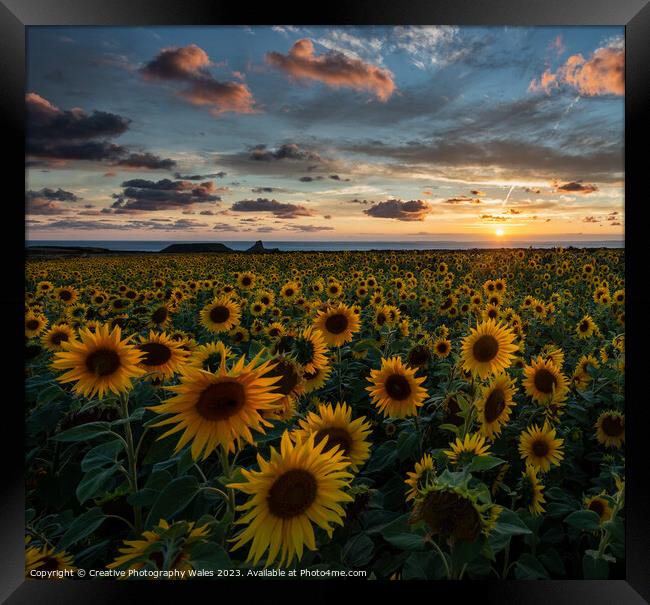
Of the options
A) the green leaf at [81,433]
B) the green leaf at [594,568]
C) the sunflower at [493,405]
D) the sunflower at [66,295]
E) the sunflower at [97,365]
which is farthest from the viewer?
the sunflower at [66,295]

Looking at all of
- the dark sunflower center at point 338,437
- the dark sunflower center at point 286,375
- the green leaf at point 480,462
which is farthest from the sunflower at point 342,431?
the green leaf at point 480,462

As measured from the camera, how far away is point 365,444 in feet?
4.56

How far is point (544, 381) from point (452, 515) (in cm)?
125

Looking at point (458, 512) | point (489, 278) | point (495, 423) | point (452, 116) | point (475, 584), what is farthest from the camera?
point (489, 278)

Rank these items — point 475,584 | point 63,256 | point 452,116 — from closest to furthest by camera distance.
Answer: point 475,584 < point 452,116 < point 63,256

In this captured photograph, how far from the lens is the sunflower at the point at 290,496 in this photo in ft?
3.33

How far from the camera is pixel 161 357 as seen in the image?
1.64 meters

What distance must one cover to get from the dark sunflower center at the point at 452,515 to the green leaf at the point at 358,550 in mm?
419

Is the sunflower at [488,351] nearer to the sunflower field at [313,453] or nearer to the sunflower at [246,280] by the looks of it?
the sunflower field at [313,453]

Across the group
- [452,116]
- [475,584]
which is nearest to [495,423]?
[475,584]

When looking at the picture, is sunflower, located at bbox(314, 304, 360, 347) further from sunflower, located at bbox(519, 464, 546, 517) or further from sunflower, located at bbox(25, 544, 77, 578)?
sunflower, located at bbox(25, 544, 77, 578)

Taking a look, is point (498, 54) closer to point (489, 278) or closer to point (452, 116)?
point (452, 116)

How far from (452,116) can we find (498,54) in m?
0.28
